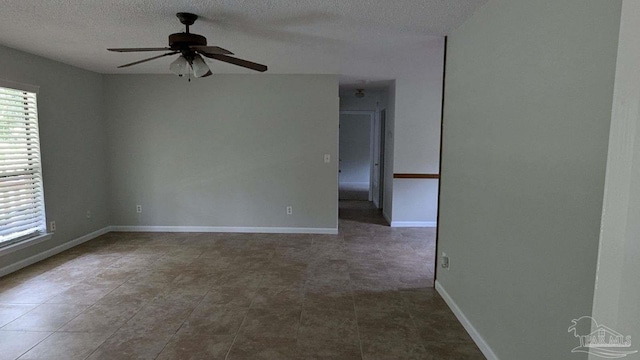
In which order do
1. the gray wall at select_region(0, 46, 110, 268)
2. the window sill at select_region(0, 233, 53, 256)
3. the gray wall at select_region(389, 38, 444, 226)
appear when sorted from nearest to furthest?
the window sill at select_region(0, 233, 53, 256) → the gray wall at select_region(0, 46, 110, 268) → the gray wall at select_region(389, 38, 444, 226)

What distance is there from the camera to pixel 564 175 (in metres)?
1.44

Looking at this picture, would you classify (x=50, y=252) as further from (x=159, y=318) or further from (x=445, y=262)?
(x=445, y=262)

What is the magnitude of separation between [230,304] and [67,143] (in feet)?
10.0

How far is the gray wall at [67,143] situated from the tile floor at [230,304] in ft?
1.39

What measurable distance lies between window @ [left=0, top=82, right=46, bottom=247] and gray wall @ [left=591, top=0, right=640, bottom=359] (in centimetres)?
452

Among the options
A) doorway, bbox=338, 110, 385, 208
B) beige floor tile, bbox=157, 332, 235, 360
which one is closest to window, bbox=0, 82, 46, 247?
beige floor tile, bbox=157, 332, 235, 360

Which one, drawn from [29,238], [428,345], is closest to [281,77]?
[29,238]

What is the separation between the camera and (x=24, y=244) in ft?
11.8

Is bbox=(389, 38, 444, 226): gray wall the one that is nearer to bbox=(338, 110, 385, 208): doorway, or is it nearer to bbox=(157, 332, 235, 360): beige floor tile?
bbox=(157, 332, 235, 360): beige floor tile

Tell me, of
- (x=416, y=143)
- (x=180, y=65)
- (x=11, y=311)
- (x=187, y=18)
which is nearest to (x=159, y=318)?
(x=11, y=311)

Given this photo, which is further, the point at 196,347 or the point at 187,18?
the point at 187,18

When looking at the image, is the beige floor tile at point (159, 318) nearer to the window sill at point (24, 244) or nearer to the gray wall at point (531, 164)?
the window sill at point (24, 244)

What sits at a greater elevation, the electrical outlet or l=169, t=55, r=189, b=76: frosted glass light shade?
l=169, t=55, r=189, b=76: frosted glass light shade

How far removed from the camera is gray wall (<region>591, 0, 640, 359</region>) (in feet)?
1.45
